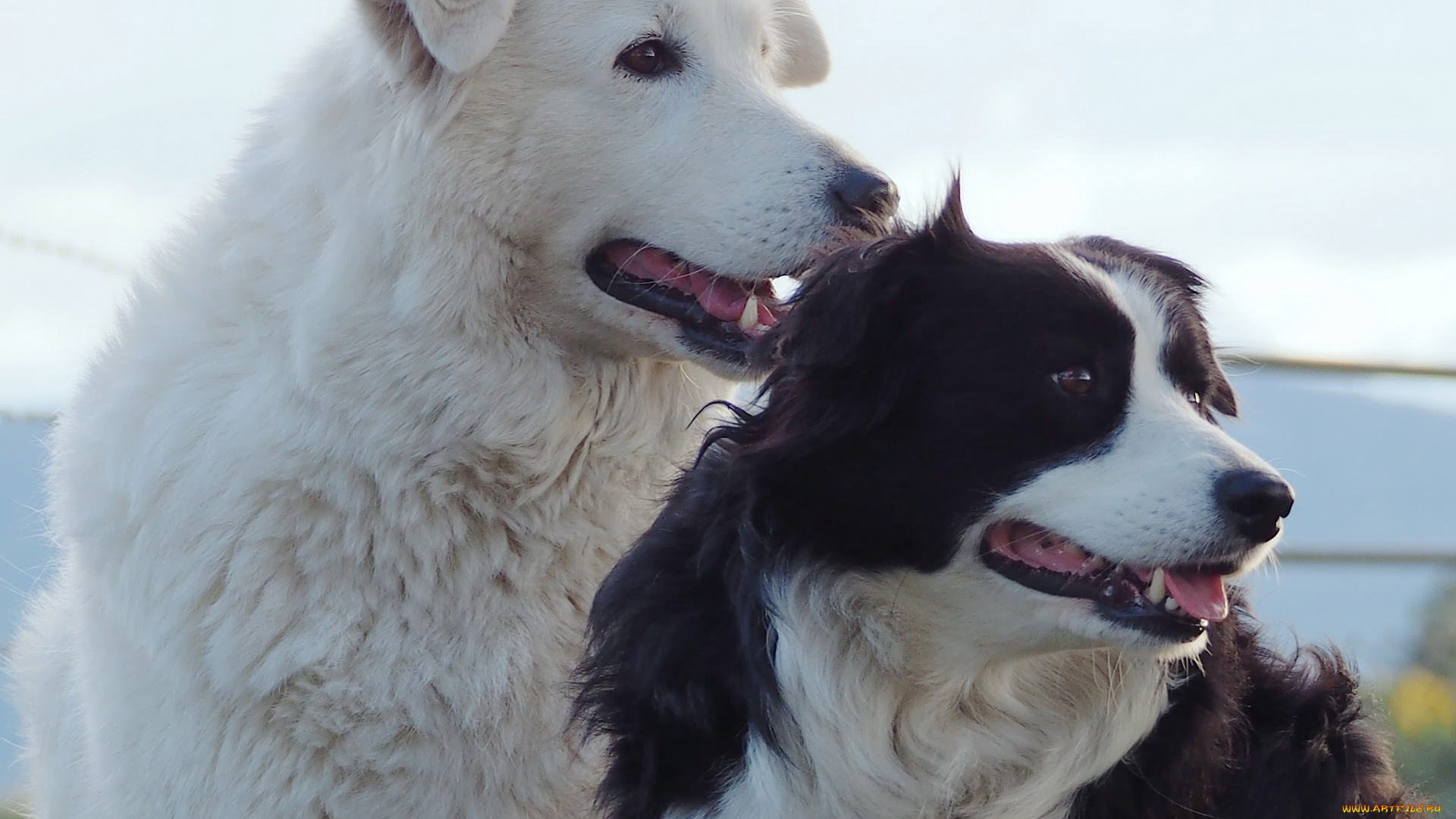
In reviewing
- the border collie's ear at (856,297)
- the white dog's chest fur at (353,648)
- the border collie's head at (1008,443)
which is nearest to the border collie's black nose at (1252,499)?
the border collie's head at (1008,443)

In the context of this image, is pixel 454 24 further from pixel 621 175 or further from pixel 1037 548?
pixel 1037 548

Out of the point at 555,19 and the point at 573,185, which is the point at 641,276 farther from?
the point at 555,19

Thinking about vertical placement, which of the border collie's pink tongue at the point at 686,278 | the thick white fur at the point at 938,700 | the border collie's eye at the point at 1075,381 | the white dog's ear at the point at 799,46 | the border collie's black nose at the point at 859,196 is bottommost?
the thick white fur at the point at 938,700

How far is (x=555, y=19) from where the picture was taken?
8.91 feet

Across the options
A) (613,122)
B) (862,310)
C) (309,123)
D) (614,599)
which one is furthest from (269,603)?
(862,310)

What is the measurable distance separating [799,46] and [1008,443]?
1594 millimetres

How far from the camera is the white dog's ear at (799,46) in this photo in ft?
10.9

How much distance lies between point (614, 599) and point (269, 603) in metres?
0.77

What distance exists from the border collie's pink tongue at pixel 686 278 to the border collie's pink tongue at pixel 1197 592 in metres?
0.98

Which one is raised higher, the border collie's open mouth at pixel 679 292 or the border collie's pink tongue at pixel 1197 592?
the border collie's open mouth at pixel 679 292

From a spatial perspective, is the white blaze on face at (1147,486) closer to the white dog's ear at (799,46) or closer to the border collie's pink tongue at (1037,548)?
the border collie's pink tongue at (1037,548)

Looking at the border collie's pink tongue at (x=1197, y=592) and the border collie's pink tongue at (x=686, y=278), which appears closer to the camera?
the border collie's pink tongue at (x=1197, y=592)

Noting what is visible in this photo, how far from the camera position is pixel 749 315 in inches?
108

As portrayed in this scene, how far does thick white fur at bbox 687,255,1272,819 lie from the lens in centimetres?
219
